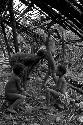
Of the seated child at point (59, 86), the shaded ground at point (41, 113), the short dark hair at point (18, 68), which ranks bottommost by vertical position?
the shaded ground at point (41, 113)

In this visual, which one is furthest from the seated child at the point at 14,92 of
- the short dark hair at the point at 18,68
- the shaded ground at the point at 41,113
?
the shaded ground at the point at 41,113

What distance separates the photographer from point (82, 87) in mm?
6297

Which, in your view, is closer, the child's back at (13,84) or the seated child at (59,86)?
the child's back at (13,84)

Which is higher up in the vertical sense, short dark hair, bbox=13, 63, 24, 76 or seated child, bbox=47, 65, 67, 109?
→ short dark hair, bbox=13, 63, 24, 76

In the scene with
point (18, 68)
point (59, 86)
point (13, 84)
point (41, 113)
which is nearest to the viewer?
point (18, 68)

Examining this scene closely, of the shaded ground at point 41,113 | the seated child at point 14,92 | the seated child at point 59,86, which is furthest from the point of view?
the seated child at point 59,86

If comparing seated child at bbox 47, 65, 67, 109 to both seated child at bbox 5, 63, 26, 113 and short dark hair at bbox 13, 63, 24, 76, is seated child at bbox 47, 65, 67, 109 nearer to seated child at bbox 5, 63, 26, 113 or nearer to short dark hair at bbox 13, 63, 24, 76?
seated child at bbox 5, 63, 26, 113

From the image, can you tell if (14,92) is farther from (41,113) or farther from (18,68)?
(41,113)

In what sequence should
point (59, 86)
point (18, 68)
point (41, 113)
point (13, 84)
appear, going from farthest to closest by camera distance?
point (59, 86)
point (41, 113)
point (13, 84)
point (18, 68)

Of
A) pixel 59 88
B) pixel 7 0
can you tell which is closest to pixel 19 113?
pixel 59 88

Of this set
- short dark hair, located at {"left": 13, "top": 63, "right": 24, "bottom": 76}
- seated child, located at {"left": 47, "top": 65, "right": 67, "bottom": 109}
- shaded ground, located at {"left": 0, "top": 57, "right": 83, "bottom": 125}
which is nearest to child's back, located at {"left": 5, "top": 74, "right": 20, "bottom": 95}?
short dark hair, located at {"left": 13, "top": 63, "right": 24, "bottom": 76}

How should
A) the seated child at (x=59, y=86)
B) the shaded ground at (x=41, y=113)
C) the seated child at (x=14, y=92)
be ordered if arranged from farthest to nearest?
the seated child at (x=59, y=86)
the seated child at (x=14, y=92)
the shaded ground at (x=41, y=113)

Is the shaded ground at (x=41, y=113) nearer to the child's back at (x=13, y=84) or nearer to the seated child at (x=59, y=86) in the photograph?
the seated child at (x=59, y=86)

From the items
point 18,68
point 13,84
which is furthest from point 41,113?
point 18,68
